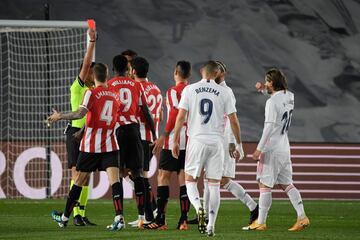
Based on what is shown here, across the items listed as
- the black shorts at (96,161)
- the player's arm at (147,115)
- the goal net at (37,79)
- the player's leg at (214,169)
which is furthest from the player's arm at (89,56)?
the goal net at (37,79)

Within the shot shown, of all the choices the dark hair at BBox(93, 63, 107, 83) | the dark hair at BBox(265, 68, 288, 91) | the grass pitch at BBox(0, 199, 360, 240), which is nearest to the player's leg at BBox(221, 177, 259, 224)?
the grass pitch at BBox(0, 199, 360, 240)

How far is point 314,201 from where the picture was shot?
20641 mm

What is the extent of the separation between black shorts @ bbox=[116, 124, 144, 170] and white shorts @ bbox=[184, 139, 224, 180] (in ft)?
3.51

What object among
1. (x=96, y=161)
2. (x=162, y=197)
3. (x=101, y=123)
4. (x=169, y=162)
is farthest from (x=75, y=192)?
(x=169, y=162)

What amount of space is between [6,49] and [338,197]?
736 cm

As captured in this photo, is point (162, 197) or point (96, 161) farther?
point (162, 197)

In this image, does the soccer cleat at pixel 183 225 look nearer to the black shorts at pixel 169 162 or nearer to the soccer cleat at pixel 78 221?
the black shorts at pixel 169 162

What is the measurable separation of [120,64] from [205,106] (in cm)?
151

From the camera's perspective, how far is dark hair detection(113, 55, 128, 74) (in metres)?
13.2

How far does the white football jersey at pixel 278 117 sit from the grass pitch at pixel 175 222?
3.40 ft

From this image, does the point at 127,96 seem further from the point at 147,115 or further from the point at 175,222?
the point at 175,222

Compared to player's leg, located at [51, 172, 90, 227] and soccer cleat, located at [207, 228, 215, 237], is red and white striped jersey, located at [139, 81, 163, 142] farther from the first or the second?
soccer cleat, located at [207, 228, 215, 237]

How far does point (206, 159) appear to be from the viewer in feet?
40.3

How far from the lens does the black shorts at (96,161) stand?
1280 cm
